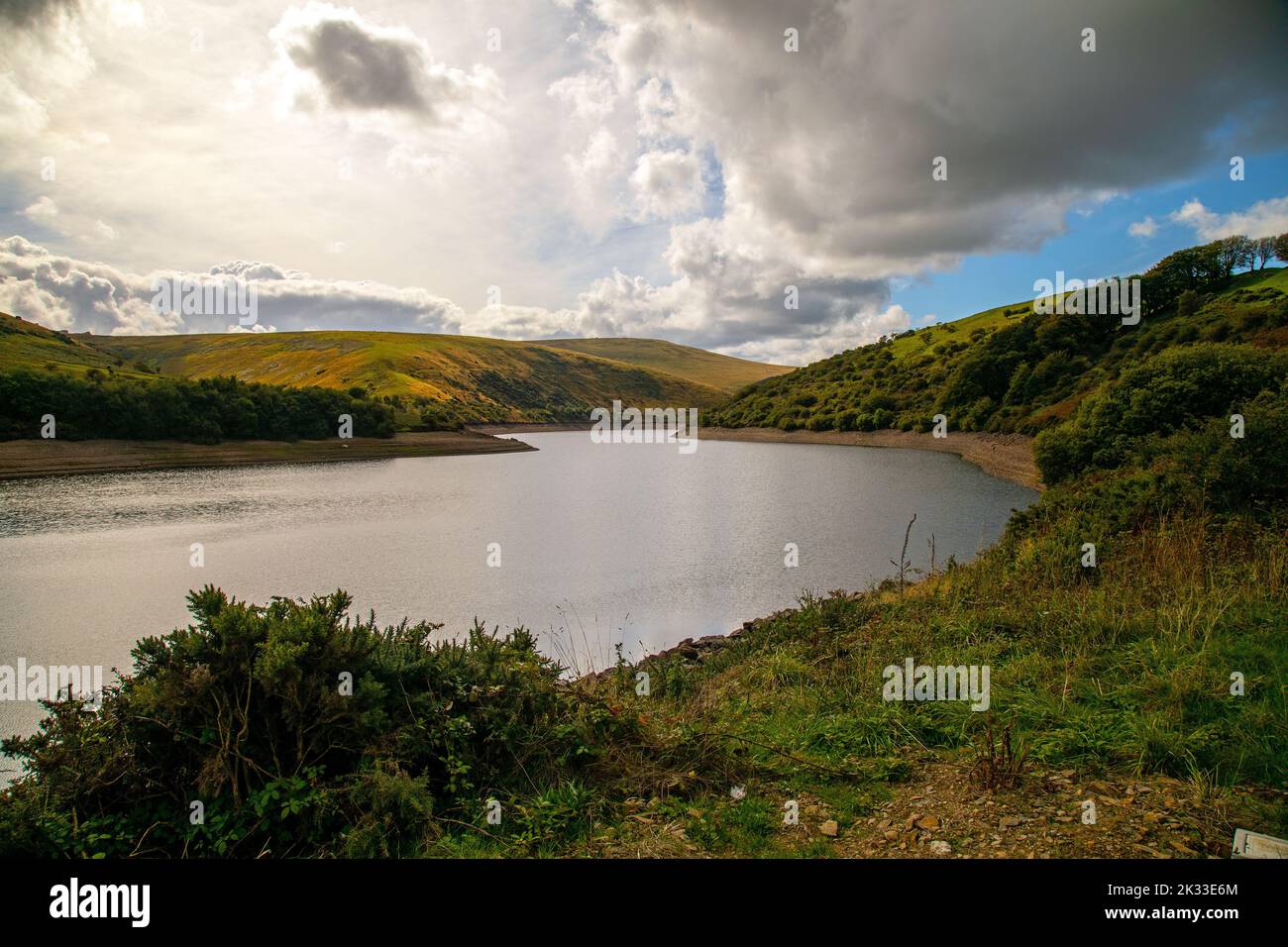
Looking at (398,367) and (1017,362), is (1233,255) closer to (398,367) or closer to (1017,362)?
(1017,362)

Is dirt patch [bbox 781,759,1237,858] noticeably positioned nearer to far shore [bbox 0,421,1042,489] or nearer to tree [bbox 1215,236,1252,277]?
far shore [bbox 0,421,1042,489]

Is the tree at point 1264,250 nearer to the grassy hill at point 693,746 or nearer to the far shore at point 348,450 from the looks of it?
the far shore at point 348,450

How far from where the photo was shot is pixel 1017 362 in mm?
57625

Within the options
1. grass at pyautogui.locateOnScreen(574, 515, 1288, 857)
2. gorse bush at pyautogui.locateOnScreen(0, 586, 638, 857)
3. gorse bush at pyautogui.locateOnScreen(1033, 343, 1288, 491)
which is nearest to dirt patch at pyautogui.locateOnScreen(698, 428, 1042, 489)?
gorse bush at pyautogui.locateOnScreen(1033, 343, 1288, 491)

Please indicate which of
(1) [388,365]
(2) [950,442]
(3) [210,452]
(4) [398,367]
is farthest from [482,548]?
(4) [398,367]

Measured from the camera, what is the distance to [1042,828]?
132 inches

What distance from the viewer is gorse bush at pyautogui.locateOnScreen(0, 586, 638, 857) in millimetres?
3658

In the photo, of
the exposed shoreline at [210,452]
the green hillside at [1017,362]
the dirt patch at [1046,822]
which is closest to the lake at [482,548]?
the exposed shoreline at [210,452]

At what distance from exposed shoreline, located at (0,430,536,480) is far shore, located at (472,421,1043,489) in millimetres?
29358

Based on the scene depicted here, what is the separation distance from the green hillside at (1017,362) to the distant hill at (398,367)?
156 ft
